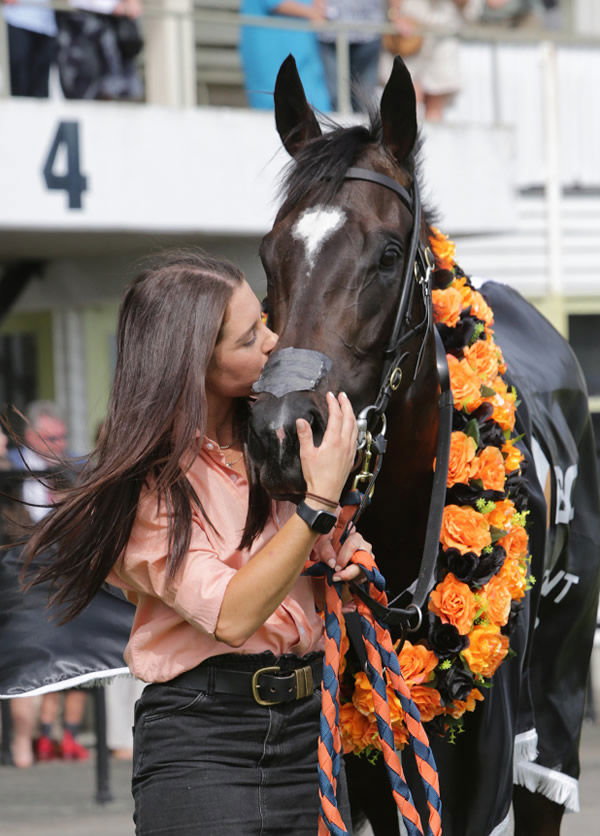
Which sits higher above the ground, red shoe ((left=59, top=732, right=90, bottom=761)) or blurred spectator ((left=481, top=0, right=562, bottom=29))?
blurred spectator ((left=481, top=0, right=562, bottom=29))

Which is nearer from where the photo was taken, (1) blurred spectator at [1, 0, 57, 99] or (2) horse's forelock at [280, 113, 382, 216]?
(2) horse's forelock at [280, 113, 382, 216]

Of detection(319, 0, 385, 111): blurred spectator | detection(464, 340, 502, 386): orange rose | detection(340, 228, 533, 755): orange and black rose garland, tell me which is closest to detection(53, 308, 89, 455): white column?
detection(319, 0, 385, 111): blurred spectator

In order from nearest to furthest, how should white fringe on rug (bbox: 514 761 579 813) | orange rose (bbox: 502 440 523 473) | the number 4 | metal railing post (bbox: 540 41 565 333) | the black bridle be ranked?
the black bridle < orange rose (bbox: 502 440 523 473) < white fringe on rug (bbox: 514 761 579 813) < the number 4 < metal railing post (bbox: 540 41 565 333)

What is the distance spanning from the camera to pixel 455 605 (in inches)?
138

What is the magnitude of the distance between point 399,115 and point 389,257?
16.8 inches

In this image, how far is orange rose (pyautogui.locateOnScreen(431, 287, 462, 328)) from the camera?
380cm

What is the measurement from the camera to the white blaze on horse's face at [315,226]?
3.04 meters

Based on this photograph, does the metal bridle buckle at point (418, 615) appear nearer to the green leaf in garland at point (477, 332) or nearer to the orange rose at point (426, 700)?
the orange rose at point (426, 700)

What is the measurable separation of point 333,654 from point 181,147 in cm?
675

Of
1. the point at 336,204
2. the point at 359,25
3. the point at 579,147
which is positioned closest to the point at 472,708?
the point at 336,204

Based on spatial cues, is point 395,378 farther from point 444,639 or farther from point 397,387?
point 444,639

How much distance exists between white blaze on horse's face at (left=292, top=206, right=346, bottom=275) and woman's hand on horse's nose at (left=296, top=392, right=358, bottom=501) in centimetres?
47

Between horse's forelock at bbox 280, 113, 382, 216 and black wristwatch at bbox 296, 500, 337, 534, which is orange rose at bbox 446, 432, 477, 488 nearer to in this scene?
horse's forelock at bbox 280, 113, 382, 216

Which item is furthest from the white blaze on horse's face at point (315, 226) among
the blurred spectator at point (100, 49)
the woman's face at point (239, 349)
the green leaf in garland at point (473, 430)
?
the blurred spectator at point (100, 49)
